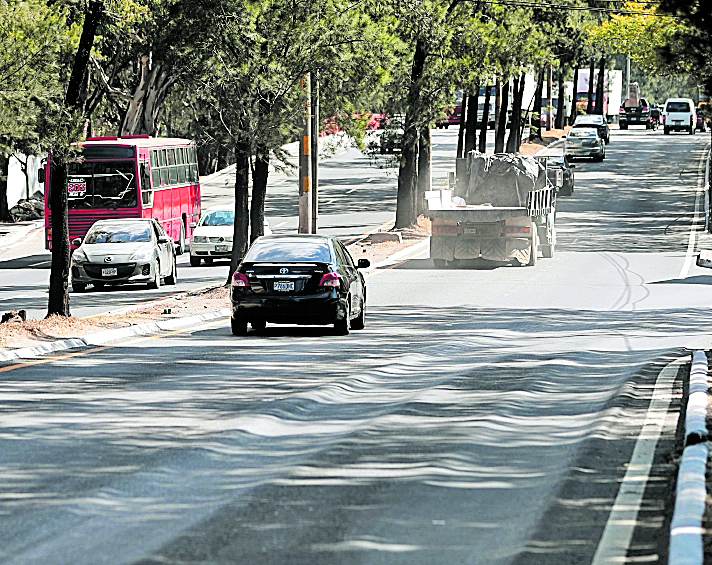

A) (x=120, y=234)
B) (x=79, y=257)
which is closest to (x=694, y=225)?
(x=120, y=234)

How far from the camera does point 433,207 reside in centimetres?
3278

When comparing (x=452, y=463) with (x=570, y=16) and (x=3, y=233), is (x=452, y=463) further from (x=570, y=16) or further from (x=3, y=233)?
(x=570, y=16)

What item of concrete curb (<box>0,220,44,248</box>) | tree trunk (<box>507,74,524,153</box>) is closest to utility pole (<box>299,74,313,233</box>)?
concrete curb (<box>0,220,44,248</box>)

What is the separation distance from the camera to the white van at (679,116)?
96.6 metres

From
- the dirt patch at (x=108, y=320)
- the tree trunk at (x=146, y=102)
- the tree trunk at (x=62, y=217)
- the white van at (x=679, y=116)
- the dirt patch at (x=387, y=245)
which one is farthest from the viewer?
the white van at (x=679, y=116)

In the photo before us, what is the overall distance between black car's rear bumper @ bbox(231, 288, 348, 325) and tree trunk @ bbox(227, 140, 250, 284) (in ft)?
27.8

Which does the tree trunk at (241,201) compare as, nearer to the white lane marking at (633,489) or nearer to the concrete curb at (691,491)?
the white lane marking at (633,489)

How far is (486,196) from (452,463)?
81.4ft

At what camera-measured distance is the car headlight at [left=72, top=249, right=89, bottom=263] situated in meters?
30.1

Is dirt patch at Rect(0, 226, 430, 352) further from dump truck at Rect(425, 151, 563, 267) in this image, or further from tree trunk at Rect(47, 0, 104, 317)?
dump truck at Rect(425, 151, 563, 267)

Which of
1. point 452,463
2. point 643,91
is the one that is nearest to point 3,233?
point 452,463

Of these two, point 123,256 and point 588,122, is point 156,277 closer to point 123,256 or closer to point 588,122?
point 123,256

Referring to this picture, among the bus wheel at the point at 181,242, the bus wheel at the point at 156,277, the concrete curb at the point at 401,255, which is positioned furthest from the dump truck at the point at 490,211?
the bus wheel at the point at 181,242

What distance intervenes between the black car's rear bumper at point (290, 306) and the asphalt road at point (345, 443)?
0.37 meters
